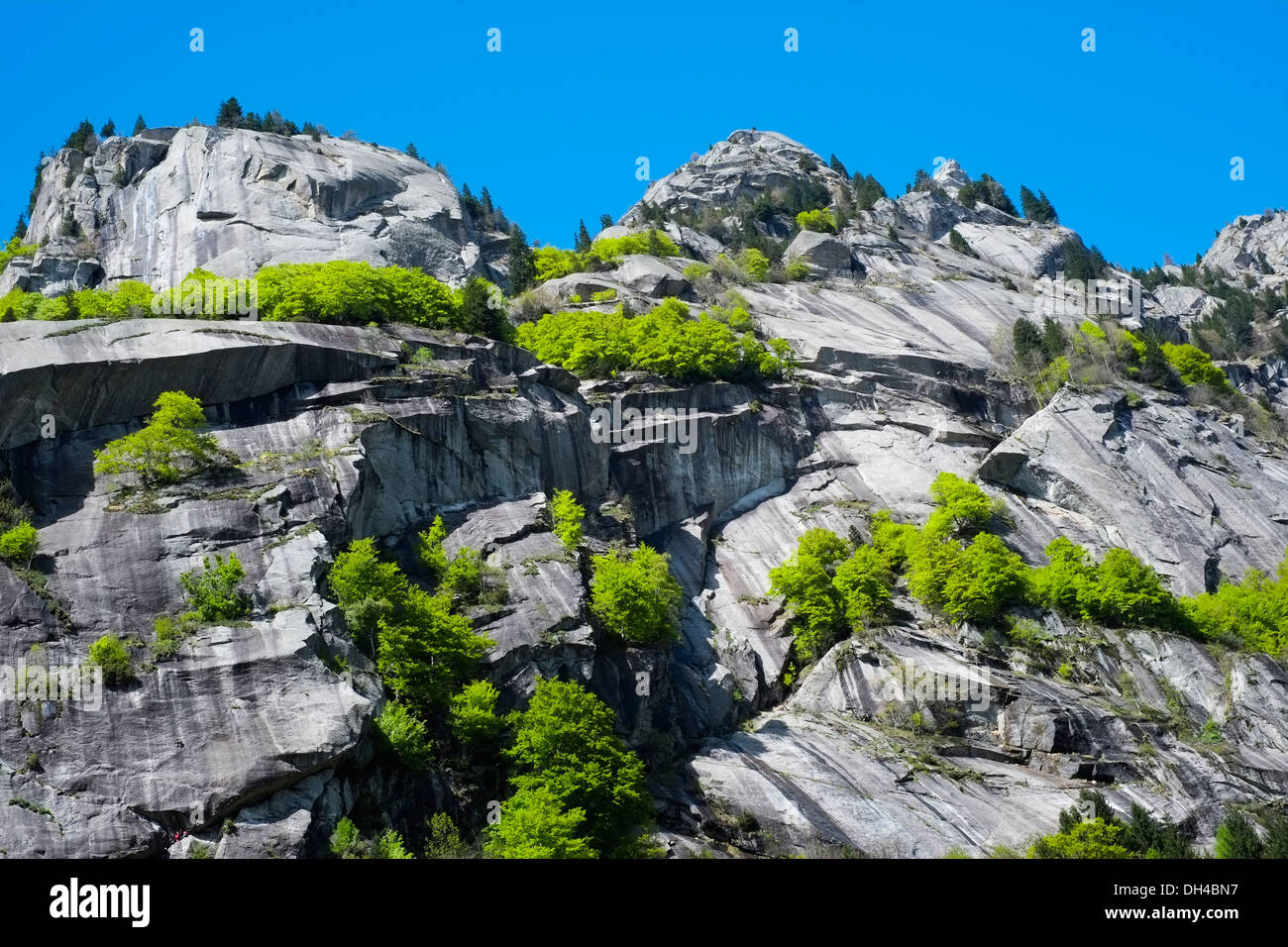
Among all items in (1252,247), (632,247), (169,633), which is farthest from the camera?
(1252,247)

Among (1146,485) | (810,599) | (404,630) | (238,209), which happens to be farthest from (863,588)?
(238,209)

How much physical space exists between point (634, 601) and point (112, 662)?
21.1 m

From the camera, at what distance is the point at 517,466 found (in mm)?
57500

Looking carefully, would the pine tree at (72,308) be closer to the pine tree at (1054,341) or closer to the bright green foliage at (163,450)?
the bright green foliage at (163,450)

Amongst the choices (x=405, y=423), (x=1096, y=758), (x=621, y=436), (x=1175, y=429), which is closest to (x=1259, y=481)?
(x=1175, y=429)

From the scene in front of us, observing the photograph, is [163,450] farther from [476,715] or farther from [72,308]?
[72,308]

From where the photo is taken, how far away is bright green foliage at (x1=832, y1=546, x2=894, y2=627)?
5669cm

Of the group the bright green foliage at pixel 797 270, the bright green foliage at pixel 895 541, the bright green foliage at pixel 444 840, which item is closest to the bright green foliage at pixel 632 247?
the bright green foliage at pixel 797 270

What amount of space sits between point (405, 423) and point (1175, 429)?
50745 mm

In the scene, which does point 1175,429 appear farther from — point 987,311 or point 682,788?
point 682,788

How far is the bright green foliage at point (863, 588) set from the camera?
56.7 metres

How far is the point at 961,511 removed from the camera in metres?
63.0

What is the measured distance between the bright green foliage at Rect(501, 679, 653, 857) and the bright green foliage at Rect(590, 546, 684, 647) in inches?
266
